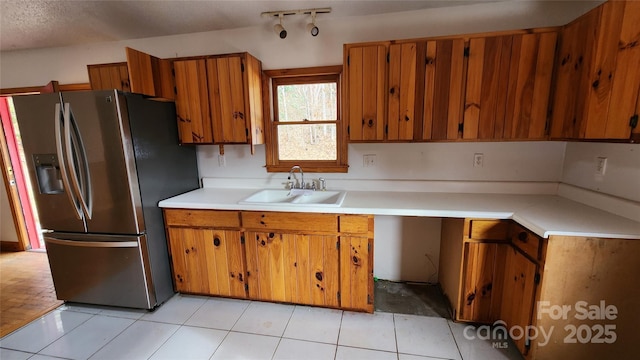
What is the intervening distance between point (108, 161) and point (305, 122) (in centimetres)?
154

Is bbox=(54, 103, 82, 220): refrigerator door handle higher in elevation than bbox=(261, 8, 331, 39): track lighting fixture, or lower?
lower

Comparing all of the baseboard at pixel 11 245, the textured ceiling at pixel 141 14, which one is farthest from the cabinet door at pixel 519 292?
the baseboard at pixel 11 245

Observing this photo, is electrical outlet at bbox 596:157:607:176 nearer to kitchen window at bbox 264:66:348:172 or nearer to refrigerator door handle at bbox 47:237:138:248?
kitchen window at bbox 264:66:348:172

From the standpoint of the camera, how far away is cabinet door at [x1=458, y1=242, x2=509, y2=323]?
67.9 inches

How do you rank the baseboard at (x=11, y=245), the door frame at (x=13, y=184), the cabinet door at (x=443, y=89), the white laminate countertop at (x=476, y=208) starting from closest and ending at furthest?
the white laminate countertop at (x=476, y=208), the cabinet door at (x=443, y=89), the door frame at (x=13, y=184), the baseboard at (x=11, y=245)

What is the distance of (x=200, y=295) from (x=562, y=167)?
10.5 ft

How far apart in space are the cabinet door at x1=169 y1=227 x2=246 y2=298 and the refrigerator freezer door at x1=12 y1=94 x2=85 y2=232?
2.47ft

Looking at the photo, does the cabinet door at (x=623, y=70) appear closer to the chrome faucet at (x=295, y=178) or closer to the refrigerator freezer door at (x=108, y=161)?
the chrome faucet at (x=295, y=178)

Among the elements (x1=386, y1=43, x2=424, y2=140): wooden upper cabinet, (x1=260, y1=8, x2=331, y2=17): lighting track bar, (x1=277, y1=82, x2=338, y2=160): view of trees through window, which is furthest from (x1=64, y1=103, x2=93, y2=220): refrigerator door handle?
(x1=386, y1=43, x2=424, y2=140): wooden upper cabinet

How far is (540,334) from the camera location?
1.43 m

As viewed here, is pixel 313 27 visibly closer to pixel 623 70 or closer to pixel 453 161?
pixel 453 161

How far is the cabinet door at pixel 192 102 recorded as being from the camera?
2139 millimetres

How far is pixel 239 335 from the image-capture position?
5.95ft

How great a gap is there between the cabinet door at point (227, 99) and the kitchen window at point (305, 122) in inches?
A: 12.0
